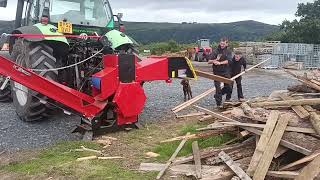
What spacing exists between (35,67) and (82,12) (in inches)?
78.8

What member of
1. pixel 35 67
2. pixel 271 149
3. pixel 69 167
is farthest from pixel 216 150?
pixel 35 67

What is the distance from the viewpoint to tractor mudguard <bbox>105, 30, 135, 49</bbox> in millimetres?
9336

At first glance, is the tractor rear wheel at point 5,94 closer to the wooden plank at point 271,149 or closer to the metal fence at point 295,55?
the wooden plank at point 271,149

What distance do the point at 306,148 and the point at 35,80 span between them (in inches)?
170

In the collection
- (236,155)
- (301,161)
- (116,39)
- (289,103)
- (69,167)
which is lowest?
(69,167)

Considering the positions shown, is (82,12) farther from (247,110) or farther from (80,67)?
(247,110)

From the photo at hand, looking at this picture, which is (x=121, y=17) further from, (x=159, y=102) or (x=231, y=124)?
(x=231, y=124)

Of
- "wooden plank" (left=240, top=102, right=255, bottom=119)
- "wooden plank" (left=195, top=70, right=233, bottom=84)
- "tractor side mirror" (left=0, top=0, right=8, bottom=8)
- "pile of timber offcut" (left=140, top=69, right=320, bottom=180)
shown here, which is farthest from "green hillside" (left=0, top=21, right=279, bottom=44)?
"pile of timber offcut" (left=140, top=69, right=320, bottom=180)

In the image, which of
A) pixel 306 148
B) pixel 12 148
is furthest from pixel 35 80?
pixel 306 148

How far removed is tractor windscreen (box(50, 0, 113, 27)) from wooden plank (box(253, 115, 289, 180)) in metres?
5.22

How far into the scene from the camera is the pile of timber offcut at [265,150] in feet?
18.2

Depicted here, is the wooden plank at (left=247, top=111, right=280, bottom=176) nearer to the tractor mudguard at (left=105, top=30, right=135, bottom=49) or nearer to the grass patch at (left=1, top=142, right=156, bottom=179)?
the grass patch at (left=1, top=142, right=156, bottom=179)

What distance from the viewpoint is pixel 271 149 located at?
227 inches

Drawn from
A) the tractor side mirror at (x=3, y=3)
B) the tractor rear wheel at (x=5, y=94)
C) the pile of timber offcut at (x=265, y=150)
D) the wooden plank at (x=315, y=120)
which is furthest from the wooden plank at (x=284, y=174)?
the tractor rear wheel at (x=5, y=94)
